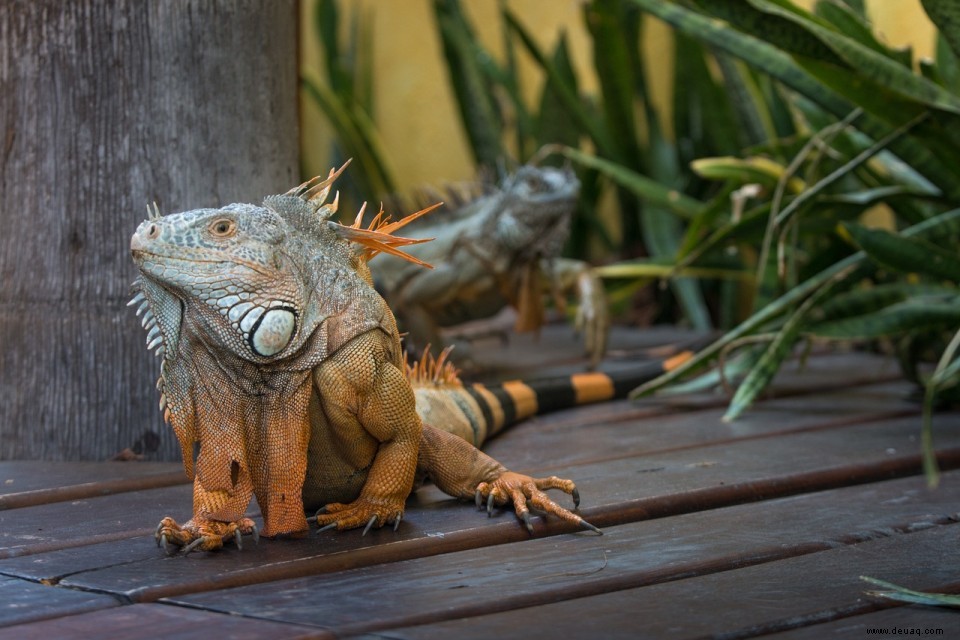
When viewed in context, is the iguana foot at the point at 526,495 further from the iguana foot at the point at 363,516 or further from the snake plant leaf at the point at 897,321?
the snake plant leaf at the point at 897,321

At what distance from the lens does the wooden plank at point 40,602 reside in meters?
1.70

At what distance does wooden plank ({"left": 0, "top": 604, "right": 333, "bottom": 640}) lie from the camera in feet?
5.18

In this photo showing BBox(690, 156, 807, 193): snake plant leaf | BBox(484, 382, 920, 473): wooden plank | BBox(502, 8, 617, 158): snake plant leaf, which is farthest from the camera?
BBox(502, 8, 617, 158): snake plant leaf

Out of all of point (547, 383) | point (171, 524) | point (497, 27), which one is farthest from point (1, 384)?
point (497, 27)

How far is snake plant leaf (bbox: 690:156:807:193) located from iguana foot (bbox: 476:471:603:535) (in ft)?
6.39

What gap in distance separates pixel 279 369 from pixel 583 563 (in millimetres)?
584

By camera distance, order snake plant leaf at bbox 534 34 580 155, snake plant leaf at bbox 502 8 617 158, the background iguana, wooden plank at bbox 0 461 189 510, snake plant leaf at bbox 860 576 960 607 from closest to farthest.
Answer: snake plant leaf at bbox 860 576 960 607 < wooden plank at bbox 0 461 189 510 < the background iguana < snake plant leaf at bbox 502 8 617 158 < snake plant leaf at bbox 534 34 580 155

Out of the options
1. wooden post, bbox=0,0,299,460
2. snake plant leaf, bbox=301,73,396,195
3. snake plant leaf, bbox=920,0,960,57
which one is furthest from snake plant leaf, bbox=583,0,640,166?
wooden post, bbox=0,0,299,460

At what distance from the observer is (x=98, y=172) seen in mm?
2912

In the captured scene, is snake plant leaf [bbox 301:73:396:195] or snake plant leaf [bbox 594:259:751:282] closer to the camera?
snake plant leaf [bbox 594:259:751:282]

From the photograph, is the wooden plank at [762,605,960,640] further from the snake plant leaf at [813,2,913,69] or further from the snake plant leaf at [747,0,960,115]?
the snake plant leaf at [813,2,913,69]

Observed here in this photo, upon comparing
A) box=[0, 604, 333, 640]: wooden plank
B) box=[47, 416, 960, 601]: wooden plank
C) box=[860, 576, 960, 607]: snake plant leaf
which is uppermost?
box=[47, 416, 960, 601]: wooden plank

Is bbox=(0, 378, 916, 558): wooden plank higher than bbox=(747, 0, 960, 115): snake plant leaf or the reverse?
the reverse

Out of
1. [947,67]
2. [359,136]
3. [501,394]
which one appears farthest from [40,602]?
[359,136]
